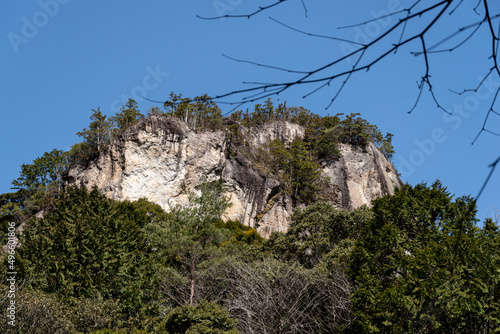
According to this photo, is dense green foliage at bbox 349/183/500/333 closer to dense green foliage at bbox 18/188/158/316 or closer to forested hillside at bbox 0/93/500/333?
forested hillside at bbox 0/93/500/333

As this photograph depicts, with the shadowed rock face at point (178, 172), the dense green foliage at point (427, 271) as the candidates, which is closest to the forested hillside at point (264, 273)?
the dense green foliage at point (427, 271)

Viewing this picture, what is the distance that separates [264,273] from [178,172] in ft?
67.5

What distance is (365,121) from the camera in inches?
1951

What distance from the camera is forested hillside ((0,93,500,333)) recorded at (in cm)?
1154

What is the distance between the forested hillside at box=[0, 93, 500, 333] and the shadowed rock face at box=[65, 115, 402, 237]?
10.5 metres

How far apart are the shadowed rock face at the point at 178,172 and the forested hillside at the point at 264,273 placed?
10.5 metres

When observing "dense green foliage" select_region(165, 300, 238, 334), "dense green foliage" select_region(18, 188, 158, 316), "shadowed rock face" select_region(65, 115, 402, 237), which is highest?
"shadowed rock face" select_region(65, 115, 402, 237)

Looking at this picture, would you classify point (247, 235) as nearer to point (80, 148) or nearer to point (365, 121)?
point (80, 148)

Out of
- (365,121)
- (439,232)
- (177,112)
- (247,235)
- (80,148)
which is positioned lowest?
(439,232)

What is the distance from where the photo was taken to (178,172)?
37062 mm

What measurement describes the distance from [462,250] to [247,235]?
17.4 meters

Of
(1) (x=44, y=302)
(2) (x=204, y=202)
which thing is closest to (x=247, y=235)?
(2) (x=204, y=202)

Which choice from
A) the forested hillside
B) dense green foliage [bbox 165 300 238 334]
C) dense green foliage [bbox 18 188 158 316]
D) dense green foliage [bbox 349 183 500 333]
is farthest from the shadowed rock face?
dense green foliage [bbox 165 300 238 334]

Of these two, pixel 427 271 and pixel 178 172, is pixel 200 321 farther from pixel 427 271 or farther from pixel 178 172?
pixel 178 172
